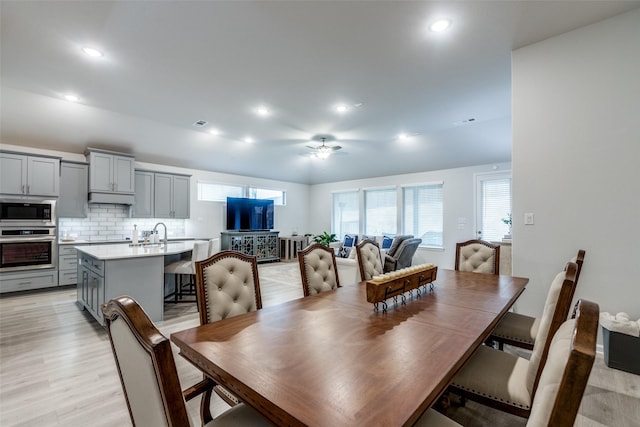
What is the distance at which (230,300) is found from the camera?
1.78 meters

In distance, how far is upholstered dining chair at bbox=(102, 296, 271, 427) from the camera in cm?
67

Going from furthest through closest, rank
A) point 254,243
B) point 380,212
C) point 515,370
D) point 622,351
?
point 380,212 → point 254,243 → point 622,351 → point 515,370

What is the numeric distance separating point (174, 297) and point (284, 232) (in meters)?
4.76

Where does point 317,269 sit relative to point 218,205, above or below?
below

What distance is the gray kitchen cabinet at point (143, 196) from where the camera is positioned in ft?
19.9

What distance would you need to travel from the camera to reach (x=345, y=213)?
29.8ft

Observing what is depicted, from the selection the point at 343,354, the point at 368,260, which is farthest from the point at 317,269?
the point at 343,354

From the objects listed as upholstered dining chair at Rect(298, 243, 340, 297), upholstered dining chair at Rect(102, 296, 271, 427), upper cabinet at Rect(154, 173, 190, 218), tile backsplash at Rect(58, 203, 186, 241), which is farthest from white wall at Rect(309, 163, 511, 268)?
upholstered dining chair at Rect(102, 296, 271, 427)

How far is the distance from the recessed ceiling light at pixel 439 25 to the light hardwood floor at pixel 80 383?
3026mm

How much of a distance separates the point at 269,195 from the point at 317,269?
269 inches

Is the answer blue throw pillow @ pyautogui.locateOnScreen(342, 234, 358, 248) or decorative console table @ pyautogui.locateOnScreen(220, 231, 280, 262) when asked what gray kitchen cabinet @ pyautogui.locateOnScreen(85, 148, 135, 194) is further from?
blue throw pillow @ pyautogui.locateOnScreen(342, 234, 358, 248)

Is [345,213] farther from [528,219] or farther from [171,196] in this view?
[528,219]

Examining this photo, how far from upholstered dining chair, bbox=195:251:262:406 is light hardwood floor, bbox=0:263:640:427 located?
0.75 m

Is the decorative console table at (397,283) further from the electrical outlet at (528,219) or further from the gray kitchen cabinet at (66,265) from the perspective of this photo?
the gray kitchen cabinet at (66,265)
